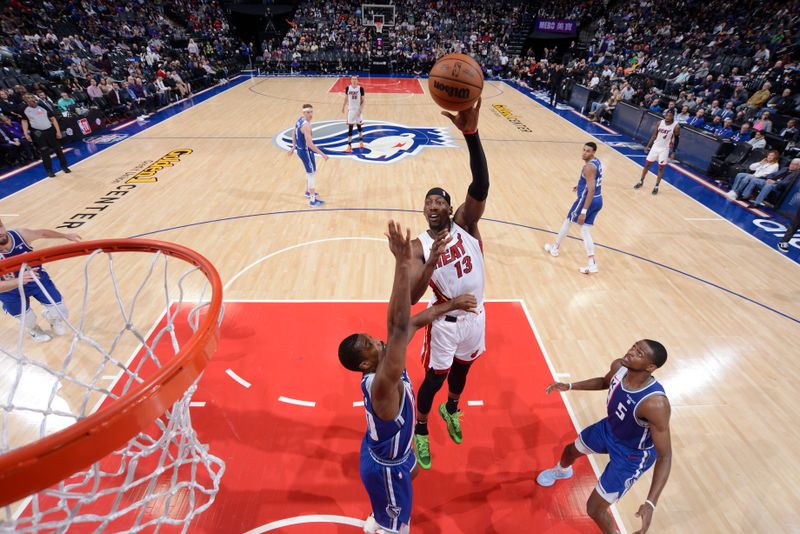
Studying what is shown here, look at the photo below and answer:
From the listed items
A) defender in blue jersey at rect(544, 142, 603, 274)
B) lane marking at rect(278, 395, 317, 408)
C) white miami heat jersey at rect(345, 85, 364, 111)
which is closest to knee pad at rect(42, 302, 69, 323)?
lane marking at rect(278, 395, 317, 408)

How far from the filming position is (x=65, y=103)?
12141 millimetres

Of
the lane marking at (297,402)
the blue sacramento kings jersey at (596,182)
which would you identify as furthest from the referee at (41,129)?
the blue sacramento kings jersey at (596,182)

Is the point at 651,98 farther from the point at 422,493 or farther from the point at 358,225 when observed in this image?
the point at 422,493

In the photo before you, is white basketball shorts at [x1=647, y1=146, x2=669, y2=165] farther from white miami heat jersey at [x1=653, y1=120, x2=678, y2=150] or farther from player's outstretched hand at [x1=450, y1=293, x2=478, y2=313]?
player's outstretched hand at [x1=450, y1=293, x2=478, y2=313]

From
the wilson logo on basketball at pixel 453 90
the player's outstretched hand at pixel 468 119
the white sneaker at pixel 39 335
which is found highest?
the wilson logo on basketball at pixel 453 90

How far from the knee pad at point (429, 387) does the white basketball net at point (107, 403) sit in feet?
5.32

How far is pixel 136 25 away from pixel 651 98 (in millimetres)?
24810

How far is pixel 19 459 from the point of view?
139cm

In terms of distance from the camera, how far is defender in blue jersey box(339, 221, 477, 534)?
184 centimetres

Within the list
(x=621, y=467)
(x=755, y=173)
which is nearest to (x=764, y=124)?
(x=755, y=173)

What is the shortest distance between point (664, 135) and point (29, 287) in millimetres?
10613

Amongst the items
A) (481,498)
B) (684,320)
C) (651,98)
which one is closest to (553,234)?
(684,320)

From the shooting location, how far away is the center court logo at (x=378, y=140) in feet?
36.1

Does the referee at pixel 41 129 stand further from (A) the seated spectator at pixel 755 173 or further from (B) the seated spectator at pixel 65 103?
(A) the seated spectator at pixel 755 173
